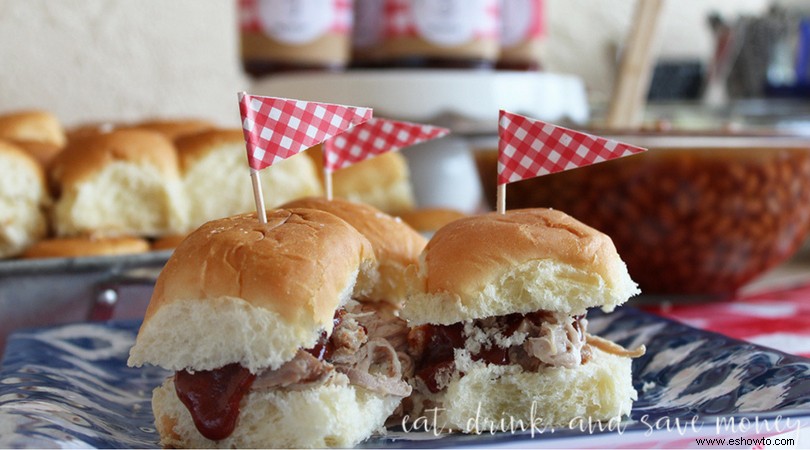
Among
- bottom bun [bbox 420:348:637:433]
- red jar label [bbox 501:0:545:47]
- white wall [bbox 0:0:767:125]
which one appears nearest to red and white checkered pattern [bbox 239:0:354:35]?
red jar label [bbox 501:0:545:47]

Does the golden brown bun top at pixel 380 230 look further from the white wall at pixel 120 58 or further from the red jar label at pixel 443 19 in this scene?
the white wall at pixel 120 58

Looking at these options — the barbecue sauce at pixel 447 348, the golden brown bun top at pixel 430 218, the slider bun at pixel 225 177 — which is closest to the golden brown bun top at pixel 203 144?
the slider bun at pixel 225 177

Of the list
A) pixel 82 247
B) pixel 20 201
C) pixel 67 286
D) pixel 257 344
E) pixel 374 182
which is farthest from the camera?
pixel 374 182

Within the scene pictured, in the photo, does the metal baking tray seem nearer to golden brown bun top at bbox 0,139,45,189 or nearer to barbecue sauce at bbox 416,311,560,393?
golden brown bun top at bbox 0,139,45,189

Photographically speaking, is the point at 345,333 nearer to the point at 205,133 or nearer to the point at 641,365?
the point at 641,365

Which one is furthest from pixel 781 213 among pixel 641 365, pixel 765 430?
pixel 765 430

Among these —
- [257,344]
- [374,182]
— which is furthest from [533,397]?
[374,182]

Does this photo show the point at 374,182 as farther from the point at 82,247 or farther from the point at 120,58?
the point at 120,58
